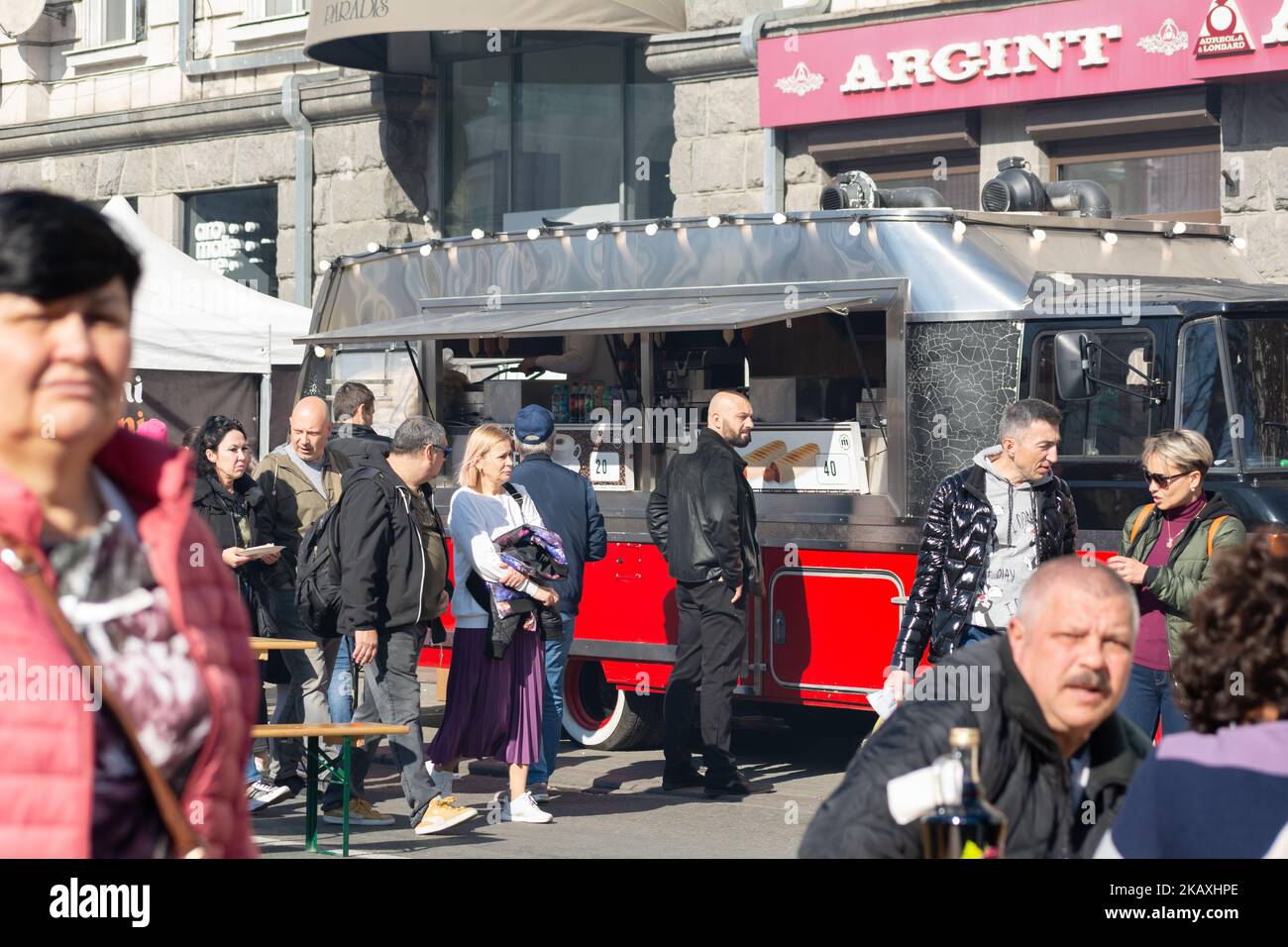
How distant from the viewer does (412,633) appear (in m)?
8.43

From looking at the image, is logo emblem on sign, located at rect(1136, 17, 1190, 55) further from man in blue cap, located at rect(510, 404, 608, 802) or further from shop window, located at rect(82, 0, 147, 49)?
shop window, located at rect(82, 0, 147, 49)

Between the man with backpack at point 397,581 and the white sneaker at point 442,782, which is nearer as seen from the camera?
the man with backpack at point 397,581

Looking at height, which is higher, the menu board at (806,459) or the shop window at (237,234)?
the shop window at (237,234)

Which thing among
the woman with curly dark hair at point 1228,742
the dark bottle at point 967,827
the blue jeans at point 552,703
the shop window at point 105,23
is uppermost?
the shop window at point 105,23

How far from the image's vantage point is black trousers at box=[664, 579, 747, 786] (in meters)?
9.74

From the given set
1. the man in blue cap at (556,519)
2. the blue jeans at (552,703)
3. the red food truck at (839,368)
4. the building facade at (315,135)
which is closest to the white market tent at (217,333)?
the red food truck at (839,368)

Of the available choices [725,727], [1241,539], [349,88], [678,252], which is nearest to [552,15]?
[349,88]

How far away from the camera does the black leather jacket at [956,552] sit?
25.1ft

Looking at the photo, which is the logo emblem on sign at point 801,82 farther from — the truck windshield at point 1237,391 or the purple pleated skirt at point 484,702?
the purple pleated skirt at point 484,702

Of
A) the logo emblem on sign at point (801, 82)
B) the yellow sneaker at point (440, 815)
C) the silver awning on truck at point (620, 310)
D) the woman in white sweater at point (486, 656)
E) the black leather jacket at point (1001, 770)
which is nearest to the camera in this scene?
the black leather jacket at point (1001, 770)

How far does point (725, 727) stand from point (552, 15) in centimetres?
903

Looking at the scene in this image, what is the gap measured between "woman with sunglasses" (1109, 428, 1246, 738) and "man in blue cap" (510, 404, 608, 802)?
2.84m

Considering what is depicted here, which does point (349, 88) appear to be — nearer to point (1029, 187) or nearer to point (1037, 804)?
point (1029, 187)

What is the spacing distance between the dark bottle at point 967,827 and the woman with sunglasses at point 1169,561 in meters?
4.45
